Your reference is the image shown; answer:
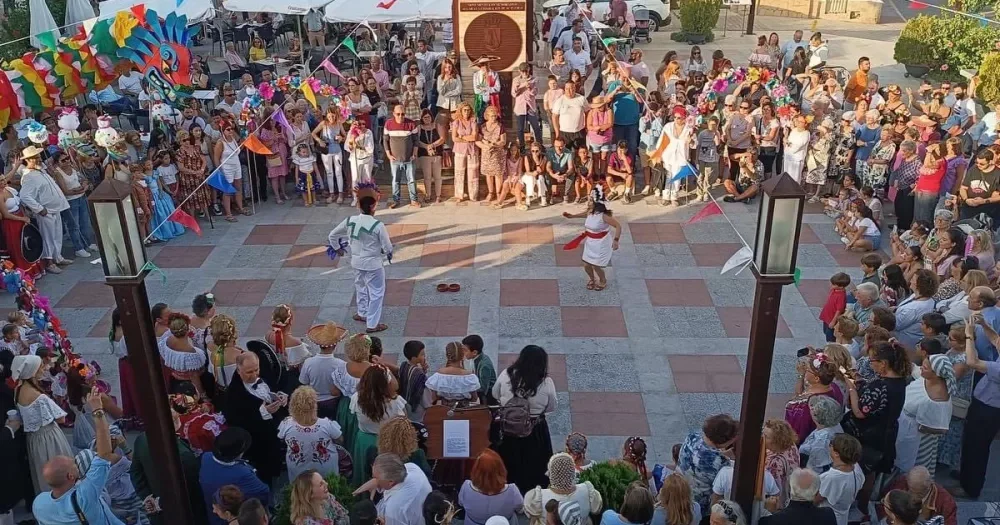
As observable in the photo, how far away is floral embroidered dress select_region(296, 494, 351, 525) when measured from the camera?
16.5ft

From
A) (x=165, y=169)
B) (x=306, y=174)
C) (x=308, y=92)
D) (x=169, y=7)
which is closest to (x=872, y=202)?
(x=306, y=174)

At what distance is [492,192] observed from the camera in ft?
43.4

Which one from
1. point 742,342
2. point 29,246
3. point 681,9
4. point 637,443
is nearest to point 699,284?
point 742,342

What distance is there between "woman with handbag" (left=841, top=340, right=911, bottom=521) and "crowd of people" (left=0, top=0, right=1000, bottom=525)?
0.06 ft

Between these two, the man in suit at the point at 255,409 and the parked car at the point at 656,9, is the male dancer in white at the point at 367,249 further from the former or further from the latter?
the parked car at the point at 656,9

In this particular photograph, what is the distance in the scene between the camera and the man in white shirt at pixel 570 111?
1283 centimetres

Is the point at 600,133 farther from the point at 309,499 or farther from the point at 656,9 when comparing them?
the point at 656,9

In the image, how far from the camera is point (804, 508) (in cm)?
509

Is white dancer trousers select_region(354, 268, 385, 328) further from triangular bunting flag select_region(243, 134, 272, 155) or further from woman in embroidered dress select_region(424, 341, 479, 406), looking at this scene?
triangular bunting flag select_region(243, 134, 272, 155)

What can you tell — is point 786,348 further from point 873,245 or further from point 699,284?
point 873,245

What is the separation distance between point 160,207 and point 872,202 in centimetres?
952

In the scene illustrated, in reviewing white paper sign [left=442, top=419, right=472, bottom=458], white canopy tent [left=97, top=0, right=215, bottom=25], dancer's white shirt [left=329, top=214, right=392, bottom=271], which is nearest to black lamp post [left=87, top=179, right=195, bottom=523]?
white paper sign [left=442, top=419, right=472, bottom=458]

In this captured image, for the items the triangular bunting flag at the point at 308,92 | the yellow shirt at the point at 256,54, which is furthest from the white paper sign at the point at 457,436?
the yellow shirt at the point at 256,54

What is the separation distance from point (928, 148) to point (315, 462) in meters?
8.72
